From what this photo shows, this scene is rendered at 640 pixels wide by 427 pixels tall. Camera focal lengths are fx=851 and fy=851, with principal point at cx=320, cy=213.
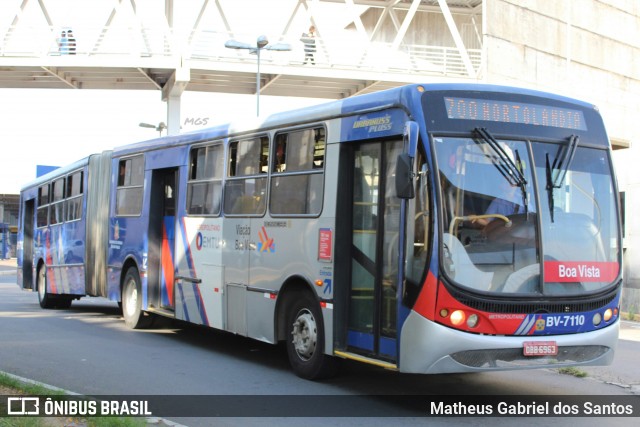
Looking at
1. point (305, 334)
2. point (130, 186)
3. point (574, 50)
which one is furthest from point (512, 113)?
point (574, 50)

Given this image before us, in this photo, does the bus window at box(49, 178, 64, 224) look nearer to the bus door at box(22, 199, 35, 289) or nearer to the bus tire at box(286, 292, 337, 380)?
the bus door at box(22, 199, 35, 289)

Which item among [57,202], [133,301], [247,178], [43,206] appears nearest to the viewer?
[247,178]

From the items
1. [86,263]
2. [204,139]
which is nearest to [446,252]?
[204,139]

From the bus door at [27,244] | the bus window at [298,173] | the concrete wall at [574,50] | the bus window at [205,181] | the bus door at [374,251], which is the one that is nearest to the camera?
the bus door at [374,251]

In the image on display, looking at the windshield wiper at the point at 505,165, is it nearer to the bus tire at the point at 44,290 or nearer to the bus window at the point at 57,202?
the bus window at the point at 57,202

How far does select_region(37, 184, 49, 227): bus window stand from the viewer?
20317mm

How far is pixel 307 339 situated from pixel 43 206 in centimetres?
1298

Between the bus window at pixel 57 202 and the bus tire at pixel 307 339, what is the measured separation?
10.4 m

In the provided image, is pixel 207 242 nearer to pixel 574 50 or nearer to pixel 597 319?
pixel 597 319

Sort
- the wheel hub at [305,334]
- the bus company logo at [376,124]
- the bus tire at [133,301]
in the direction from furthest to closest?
1. the bus tire at [133,301]
2. the wheel hub at [305,334]
3. the bus company logo at [376,124]

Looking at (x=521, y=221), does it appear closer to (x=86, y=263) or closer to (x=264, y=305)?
(x=264, y=305)

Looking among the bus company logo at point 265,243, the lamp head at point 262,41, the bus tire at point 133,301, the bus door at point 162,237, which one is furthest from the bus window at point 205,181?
the lamp head at point 262,41

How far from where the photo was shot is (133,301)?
47.8 feet

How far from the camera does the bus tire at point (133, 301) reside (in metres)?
14.3
